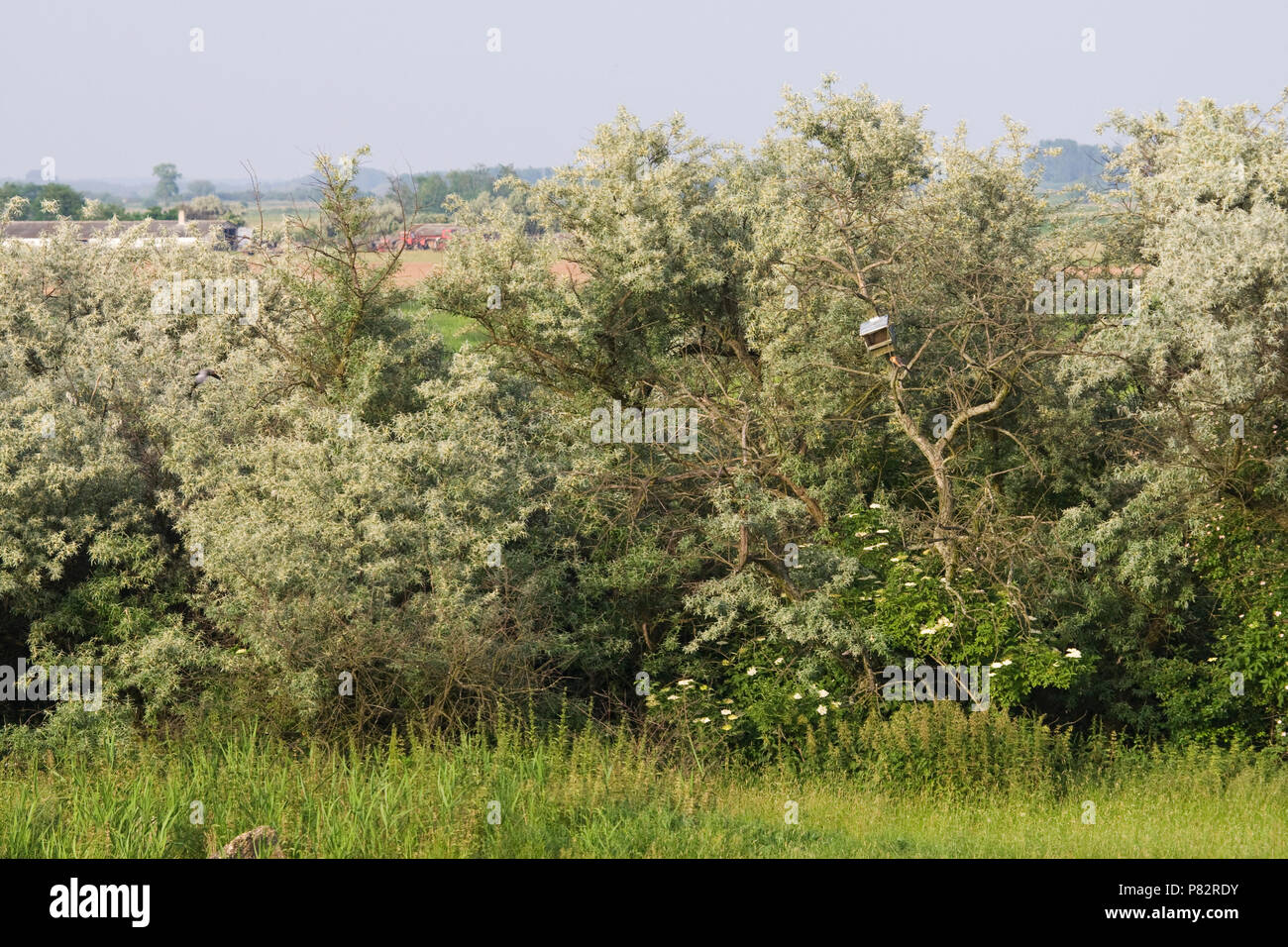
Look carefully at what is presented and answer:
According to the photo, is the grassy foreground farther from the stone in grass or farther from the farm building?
the farm building

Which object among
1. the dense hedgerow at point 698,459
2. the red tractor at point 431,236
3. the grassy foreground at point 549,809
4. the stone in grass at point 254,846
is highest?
the red tractor at point 431,236

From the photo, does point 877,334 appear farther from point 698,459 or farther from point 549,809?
point 549,809

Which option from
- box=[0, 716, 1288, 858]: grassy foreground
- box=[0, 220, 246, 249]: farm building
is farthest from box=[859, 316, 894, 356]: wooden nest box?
box=[0, 220, 246, 249]: farm building

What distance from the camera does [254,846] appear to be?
713cm

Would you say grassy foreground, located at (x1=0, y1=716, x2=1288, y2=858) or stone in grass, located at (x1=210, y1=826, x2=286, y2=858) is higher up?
stone in grass, located at (x1=210, y1=826, x2=286, y2=858)

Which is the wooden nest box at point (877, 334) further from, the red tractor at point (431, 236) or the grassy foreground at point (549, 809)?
the red tractor at point (431, 236)

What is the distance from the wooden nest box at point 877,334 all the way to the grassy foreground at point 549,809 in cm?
425

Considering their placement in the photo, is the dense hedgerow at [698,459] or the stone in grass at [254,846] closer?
the stone in grass at [254,846]

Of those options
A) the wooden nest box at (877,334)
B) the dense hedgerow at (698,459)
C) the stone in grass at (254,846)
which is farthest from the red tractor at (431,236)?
the stone in grass at (254,846)

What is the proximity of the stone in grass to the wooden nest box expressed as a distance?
7.46 m

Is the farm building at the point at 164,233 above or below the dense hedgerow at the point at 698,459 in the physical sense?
above

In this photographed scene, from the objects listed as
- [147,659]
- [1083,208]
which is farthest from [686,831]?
[1083,208]

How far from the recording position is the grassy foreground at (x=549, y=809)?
755cm

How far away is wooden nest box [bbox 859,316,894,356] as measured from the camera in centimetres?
1238
